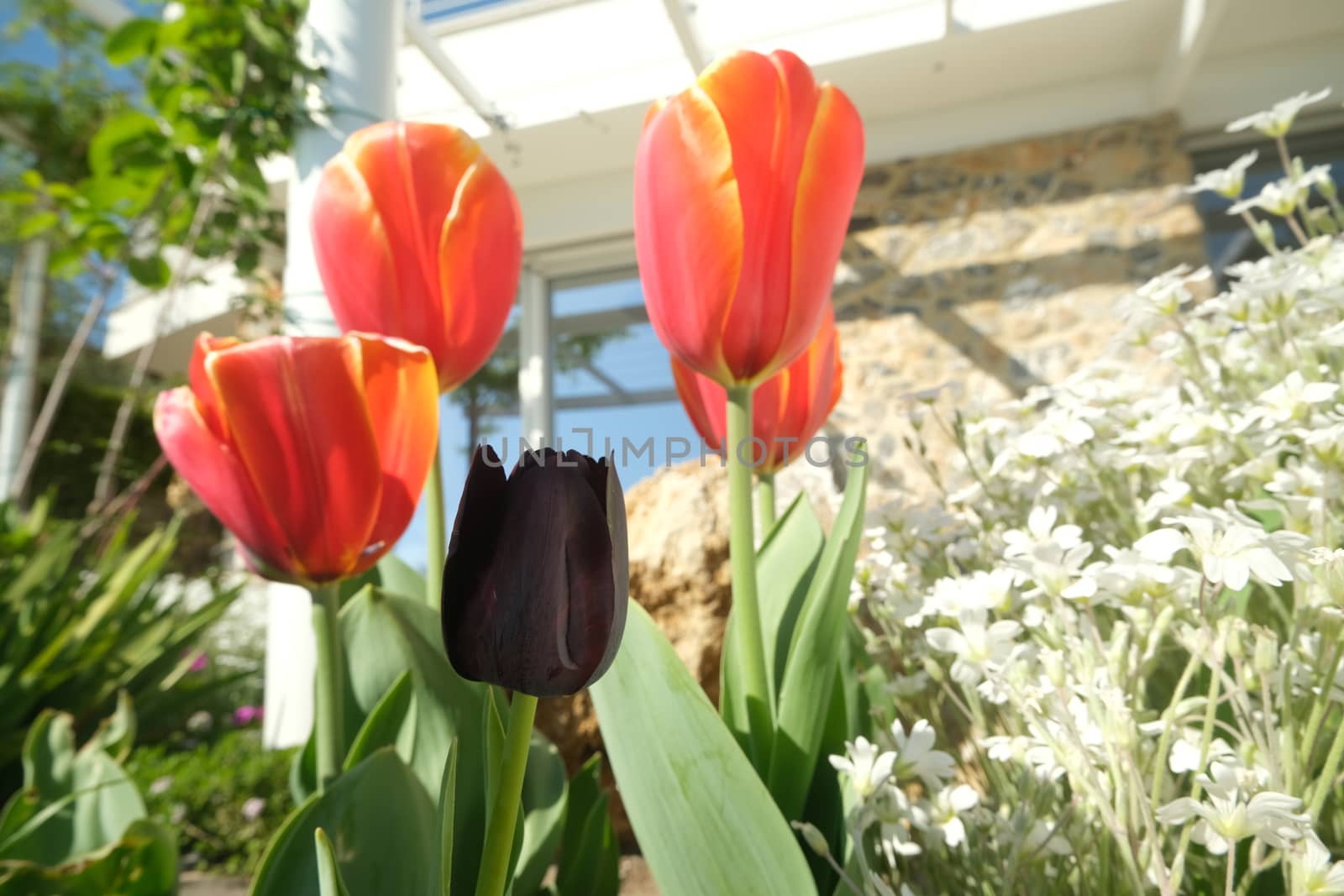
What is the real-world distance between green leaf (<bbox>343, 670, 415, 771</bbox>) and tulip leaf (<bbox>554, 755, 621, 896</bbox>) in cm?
16

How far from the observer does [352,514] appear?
1.54ft

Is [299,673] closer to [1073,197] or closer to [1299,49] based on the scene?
[1073,197]

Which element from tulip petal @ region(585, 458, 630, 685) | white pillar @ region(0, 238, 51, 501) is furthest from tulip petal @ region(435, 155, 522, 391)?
white pillar @ region(0, 238, 51, 501)

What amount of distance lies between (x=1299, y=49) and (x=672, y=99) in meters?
4.55

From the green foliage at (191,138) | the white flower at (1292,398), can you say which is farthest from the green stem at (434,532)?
the green foliage at (191,138)

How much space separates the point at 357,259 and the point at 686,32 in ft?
11.2

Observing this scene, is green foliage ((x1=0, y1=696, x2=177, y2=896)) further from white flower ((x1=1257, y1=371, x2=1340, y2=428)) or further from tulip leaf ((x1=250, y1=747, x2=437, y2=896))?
white flower ((x1=1257, y1=371, x2=1340, y2=428))

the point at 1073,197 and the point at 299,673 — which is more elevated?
the point at 1073,197

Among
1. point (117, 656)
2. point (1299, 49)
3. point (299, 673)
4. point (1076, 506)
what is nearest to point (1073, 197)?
point (1299, 49)

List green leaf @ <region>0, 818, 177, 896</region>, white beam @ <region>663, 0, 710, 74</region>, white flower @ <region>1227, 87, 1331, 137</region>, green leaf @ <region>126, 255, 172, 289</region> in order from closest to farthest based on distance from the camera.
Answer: green leaf @ <region>0, 818, 177, 896</region>
white flower @ <region>1227, 87, 1331, 137</region>
green leaf @ <region>126, 255, 172, 289</region>
white beam @ <region>663, 0, 710, 74</region>

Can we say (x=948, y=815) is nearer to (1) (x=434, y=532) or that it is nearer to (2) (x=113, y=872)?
(1) (x=434, y=532)

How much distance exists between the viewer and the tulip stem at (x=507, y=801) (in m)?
0.28

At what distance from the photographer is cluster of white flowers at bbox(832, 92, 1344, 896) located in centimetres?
40

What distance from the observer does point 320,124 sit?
1.90 meters
